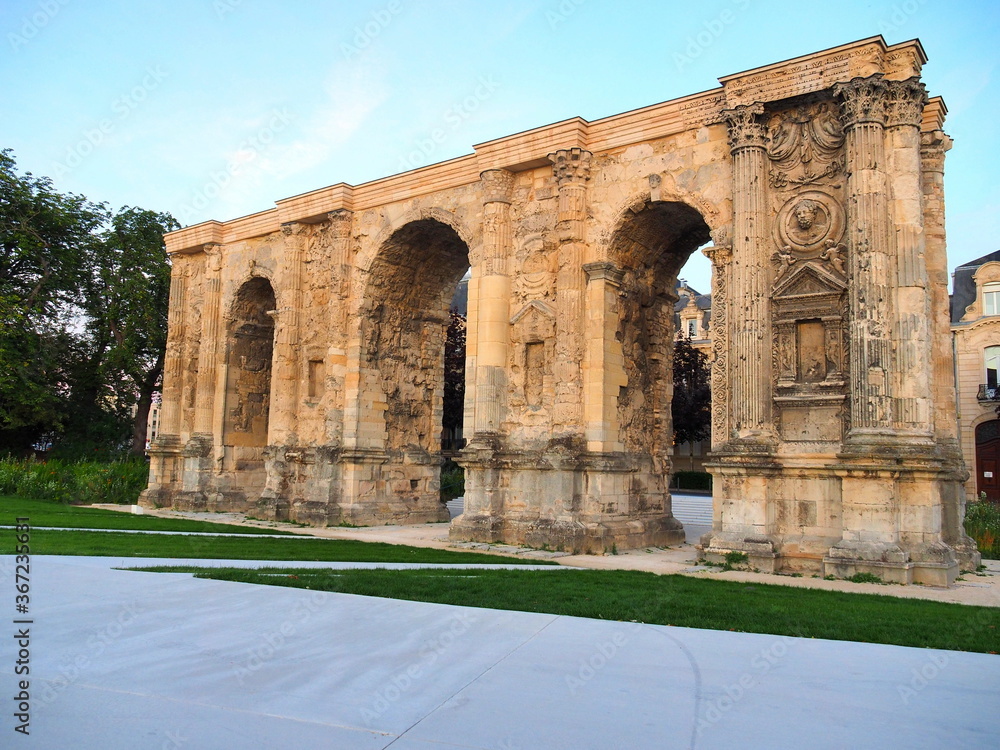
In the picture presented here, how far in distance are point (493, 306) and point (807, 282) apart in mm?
5467

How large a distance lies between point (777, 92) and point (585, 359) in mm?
5078

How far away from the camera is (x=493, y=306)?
1485 centimetres

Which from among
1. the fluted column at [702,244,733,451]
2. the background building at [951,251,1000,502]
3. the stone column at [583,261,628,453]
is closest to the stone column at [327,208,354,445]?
the stone column at [583,261,628,453]

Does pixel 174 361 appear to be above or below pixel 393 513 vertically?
above

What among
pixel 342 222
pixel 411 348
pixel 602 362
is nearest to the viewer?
pixel 602 362

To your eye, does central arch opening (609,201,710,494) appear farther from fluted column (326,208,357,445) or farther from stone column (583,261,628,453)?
fluted column (326,208,357,445)

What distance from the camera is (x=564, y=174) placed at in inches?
565

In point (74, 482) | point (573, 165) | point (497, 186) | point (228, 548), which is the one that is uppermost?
point (573, 165)

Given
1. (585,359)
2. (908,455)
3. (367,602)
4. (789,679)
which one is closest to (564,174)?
(585,359)

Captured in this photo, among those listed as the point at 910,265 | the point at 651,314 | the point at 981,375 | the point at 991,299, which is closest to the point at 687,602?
the point at 910,265

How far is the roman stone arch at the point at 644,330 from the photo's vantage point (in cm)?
1099

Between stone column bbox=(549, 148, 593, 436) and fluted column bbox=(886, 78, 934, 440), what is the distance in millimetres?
4950

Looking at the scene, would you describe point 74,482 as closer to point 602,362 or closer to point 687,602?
point 602,362

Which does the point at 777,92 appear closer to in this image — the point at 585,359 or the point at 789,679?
the point at 585,359
